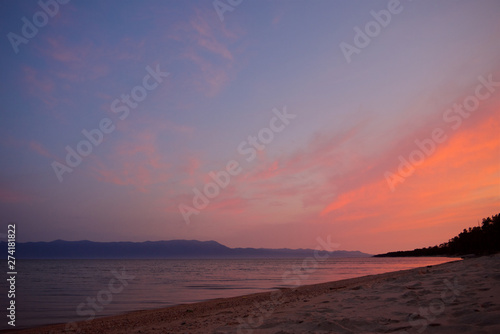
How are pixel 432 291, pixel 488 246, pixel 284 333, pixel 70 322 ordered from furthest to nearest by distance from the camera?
pixel 488 246 < pixel 70 322 < pixel 432 291 < pixel 284 333

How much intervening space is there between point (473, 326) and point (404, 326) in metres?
0.98

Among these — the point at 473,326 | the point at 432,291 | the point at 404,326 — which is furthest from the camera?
the point at 432,291

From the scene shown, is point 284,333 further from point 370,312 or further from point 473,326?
point 473,326

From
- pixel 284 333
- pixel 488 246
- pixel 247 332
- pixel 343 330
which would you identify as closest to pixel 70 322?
pixel 247 332

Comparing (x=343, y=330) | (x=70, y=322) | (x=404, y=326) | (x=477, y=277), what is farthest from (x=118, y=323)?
(x=477, y=277)

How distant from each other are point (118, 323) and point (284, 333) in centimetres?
768

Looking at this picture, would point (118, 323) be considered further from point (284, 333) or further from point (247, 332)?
point (284, 333)

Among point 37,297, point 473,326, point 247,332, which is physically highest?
point 473,326

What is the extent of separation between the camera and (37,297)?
19.8 m

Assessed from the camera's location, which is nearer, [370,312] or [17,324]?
[370,312]

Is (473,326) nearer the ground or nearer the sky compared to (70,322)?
nearer the sky

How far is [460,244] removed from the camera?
318 ft

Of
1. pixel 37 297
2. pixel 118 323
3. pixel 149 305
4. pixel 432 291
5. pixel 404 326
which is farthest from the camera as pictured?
pixel 37 297

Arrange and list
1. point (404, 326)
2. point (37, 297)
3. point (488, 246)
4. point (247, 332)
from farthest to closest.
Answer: point (488, 246), point (37, 297), point (247, 332), point (404, 326)
